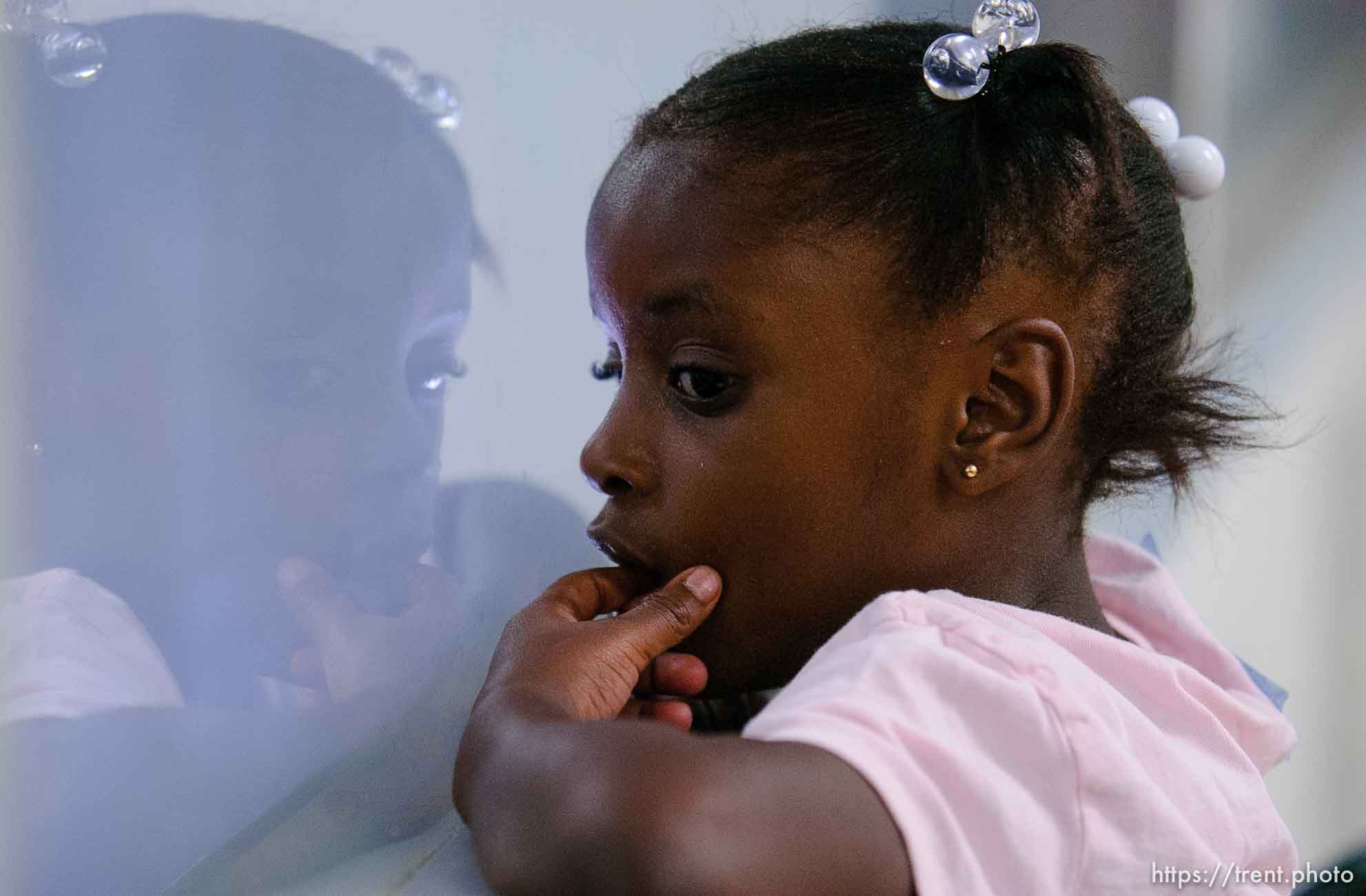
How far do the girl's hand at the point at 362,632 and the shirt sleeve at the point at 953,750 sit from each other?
0.86 ft

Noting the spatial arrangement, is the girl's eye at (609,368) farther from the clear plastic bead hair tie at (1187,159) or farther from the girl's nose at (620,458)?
the clear plastic bead hair tie at (1187,159)

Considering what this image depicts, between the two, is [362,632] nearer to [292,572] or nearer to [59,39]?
[292,572]

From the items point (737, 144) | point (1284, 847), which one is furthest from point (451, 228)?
point (1284, 847)

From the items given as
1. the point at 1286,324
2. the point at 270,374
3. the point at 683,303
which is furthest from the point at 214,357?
the point at 1286,324

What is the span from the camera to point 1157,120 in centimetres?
105

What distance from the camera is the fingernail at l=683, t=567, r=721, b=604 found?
0.77 metres

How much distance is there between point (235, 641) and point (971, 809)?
0.38 meters

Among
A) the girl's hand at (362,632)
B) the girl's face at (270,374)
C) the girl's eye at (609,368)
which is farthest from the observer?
the girl's eye at (609,368)

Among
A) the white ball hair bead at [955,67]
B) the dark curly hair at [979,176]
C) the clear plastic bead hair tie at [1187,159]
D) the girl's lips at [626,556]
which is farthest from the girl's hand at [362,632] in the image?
the clear plastic bead hair tie at [1187,159]

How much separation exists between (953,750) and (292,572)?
1.20 feet

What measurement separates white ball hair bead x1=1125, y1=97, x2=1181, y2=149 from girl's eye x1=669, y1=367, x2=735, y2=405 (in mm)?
467

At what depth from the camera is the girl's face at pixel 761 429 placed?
77 centimetres

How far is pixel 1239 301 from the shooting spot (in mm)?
1465

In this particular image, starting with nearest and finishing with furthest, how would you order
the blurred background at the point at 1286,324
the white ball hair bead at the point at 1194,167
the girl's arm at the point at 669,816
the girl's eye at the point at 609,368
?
1. the girl's arm at the point at 669,816
2. the girl's eye at the point at 609,368
3. the white ball hair bead at the point at 1194,167
4. the blurred background at the point at 1286,324
